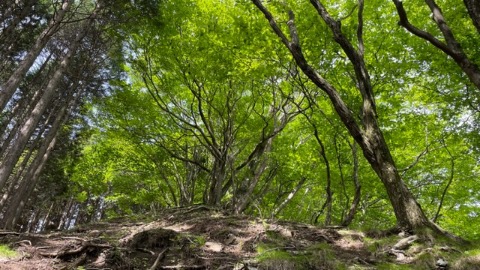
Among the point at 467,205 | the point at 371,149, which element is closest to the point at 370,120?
the point at 371,149

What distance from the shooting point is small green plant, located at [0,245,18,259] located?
13.1 ft

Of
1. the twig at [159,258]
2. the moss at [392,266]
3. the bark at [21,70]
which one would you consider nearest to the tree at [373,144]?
the moss at [392,266]

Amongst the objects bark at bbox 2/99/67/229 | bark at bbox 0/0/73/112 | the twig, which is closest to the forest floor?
the twig

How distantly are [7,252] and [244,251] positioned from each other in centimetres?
314

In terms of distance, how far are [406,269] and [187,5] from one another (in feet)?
29.0

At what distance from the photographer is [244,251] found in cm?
466

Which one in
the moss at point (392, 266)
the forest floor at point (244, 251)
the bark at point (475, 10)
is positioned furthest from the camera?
the bark at point (475, 10)

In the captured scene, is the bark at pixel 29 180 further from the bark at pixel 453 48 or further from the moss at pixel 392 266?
the bark at pixel 453 48

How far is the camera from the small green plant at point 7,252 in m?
3.99

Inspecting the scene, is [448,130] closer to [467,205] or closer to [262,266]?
[467,205]

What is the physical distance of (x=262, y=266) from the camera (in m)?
3.79

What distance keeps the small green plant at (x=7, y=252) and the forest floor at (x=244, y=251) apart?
13mm

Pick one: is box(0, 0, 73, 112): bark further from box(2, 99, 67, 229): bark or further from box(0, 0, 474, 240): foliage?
box(2, 99, 67, 229): bark

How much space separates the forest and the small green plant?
464 centimetres
